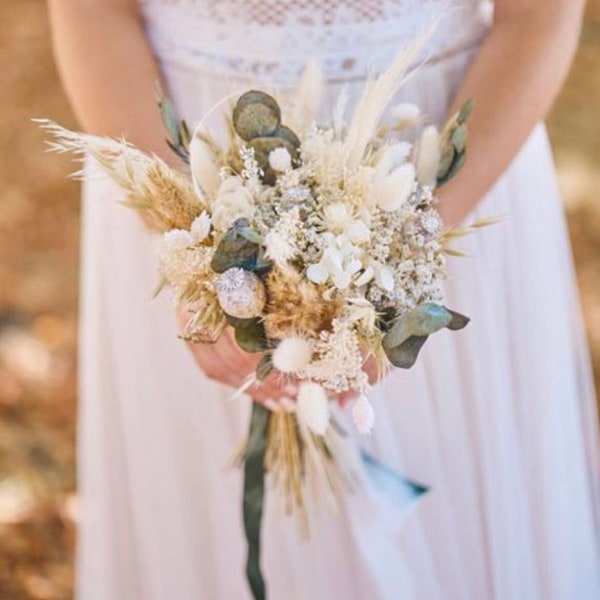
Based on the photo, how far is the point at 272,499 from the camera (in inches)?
76.2

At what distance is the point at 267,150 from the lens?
49.5 inches

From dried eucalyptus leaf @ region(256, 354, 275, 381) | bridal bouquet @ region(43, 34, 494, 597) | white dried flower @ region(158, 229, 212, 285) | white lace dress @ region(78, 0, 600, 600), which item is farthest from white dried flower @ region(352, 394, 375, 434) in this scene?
white lace dress @ region(78, 0, 600, 600)

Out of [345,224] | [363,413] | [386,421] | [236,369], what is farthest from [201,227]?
[386,421]

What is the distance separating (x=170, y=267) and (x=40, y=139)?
3.29 metres

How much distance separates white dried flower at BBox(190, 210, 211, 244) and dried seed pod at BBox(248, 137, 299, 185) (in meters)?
0.10

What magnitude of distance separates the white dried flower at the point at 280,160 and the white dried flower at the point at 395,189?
0.10m

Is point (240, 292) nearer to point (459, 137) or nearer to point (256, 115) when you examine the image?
point (256, 115)

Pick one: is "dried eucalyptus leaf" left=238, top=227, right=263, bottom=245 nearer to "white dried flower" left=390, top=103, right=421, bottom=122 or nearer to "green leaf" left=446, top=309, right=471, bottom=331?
"green leaf" left=446, top=309, right=471, bottom=331

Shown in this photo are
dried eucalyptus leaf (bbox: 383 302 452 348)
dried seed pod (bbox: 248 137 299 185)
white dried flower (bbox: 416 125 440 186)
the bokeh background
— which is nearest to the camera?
dried eucalyptus leaf (bbox: 383 302 452 348)

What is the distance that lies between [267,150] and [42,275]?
8.32 ft

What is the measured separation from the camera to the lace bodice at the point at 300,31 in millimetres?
1576

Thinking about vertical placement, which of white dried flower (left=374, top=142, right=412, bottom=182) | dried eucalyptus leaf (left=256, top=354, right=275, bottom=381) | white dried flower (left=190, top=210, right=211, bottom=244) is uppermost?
white dried flower (left=374, top=142, right=412, bottom=182)

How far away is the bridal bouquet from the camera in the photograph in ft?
3.79

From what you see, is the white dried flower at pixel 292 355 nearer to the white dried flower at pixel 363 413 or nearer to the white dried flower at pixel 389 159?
the white dried flower at pixel 363 413
